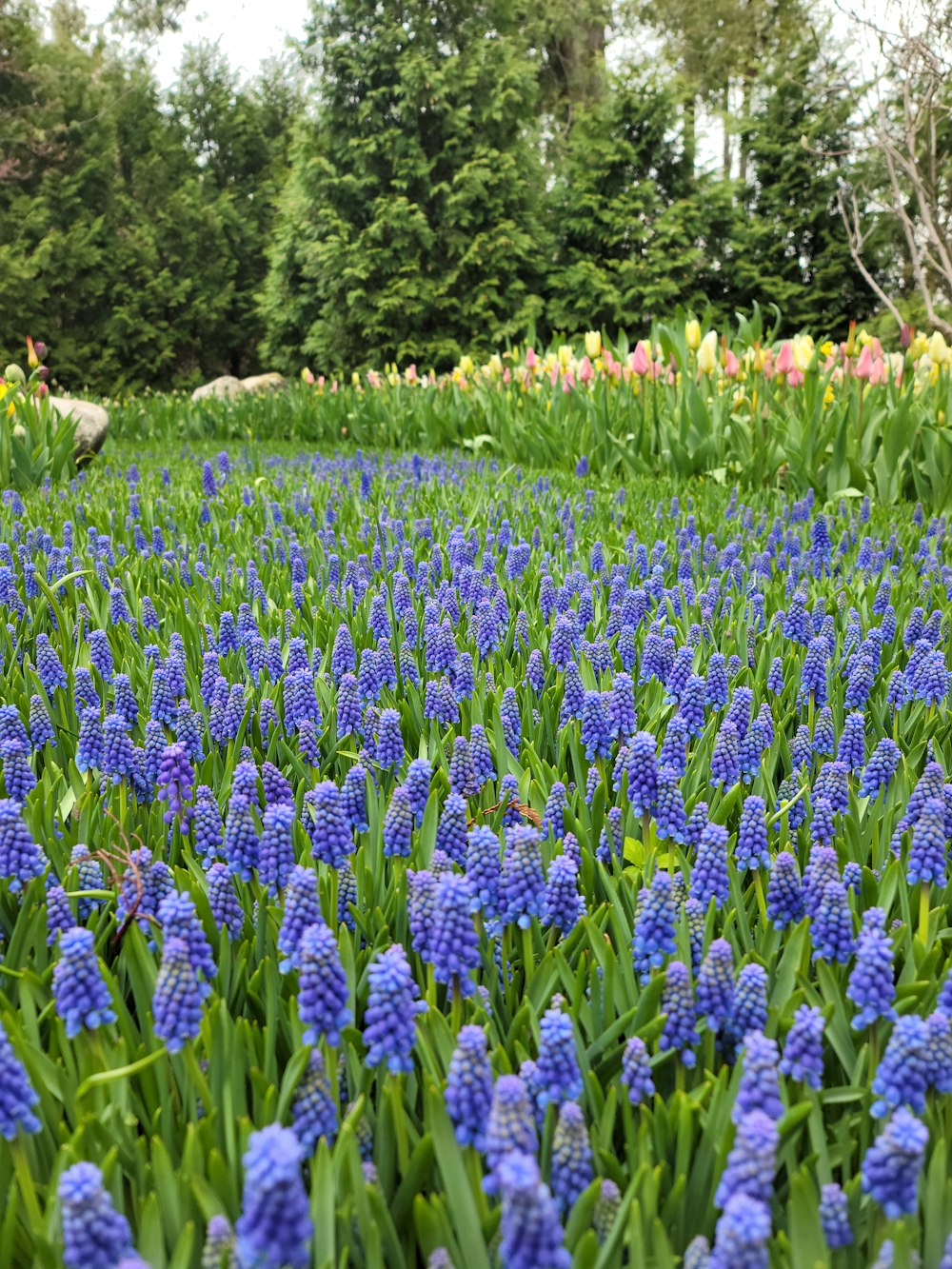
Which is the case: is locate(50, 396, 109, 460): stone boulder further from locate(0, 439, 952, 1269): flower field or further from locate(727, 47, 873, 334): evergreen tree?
locate(727, 47, 873, 334): evergreen tree

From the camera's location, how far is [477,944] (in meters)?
1.08

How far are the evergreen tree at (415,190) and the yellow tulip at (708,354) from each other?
9.93 m

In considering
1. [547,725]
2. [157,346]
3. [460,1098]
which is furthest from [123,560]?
[157,346]

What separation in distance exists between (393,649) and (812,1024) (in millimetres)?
1513

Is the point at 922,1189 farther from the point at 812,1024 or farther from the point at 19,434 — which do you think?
the point at 19,434

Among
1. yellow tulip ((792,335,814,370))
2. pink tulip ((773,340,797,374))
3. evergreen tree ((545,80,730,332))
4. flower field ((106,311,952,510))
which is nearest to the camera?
flower field ((106,311,952,510))

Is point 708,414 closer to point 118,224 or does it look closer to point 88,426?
point 88,426

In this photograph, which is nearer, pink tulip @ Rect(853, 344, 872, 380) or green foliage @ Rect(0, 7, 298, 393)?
pink tulip @ Rect(853, 344, 872, 380)

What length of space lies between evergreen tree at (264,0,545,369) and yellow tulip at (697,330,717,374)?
391 inches

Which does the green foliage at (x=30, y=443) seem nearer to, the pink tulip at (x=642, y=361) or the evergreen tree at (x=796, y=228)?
the pink tulip at (x=642, y=361)

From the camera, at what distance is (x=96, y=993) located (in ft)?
3.13

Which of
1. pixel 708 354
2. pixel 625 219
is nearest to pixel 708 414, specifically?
pixel 708 354

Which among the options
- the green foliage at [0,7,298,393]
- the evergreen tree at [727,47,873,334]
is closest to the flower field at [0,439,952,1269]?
the evergreen tree at [727,47,873,334]

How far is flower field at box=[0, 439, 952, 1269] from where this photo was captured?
33.3 inches
